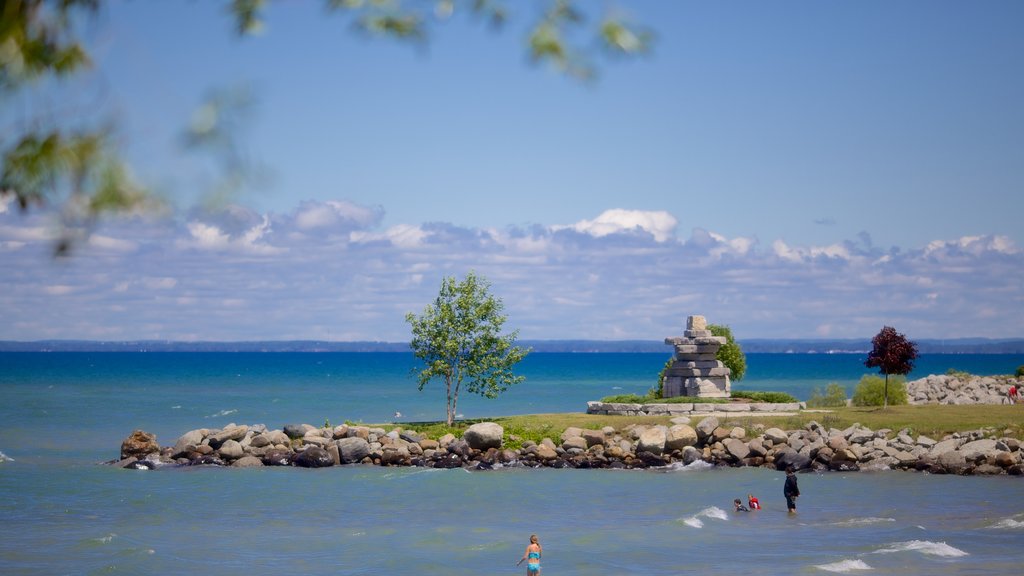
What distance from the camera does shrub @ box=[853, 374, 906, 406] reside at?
60.3m

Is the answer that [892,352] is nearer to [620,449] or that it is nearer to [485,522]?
[620,449]

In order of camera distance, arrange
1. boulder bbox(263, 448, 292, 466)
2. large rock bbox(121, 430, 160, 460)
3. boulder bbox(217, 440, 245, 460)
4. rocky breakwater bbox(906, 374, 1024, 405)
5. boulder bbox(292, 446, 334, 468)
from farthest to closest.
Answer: rocky breakwater bbox(906, 374, 1024, 405) → large rock bbox(121, 430, 160, 460) → boulder bbox(217, 440, 245, 460) → boulder bbox(263, 448, 292, 466) → boulder bbox(292, 446, 334, 468)

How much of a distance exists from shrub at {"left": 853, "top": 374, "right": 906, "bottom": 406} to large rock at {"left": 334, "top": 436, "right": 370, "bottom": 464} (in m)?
27.8

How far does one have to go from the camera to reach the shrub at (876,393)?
60.3 m

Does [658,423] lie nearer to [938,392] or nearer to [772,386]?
[938,392]

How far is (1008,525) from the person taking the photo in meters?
32.7

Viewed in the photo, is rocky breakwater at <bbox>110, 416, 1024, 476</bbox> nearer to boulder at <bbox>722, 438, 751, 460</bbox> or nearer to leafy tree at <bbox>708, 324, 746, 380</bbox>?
boulder at <bbox>722, 438, 751, 460</bbox>

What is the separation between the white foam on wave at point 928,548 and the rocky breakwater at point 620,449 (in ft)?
42.9

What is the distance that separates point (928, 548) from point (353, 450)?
25016 millimetres

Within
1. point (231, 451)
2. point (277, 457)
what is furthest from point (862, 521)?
point (231, 451)

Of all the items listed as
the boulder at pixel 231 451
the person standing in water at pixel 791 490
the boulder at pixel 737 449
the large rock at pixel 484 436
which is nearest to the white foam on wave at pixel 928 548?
the person standing in water at pixel 791 490

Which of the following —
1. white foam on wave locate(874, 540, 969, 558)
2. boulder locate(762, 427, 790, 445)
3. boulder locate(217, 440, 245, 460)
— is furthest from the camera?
boulder locate(217, 440, 245, 460)

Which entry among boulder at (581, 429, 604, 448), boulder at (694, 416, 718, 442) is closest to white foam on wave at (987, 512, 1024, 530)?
boulder at (694, 416, 718, 442)

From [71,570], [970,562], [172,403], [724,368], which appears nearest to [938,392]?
[724,368]
